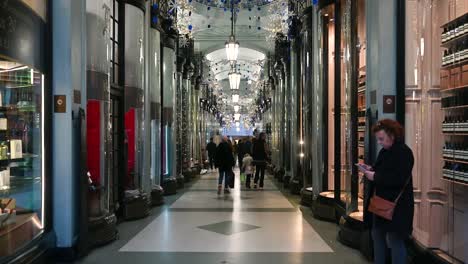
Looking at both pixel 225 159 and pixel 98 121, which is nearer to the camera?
pixel 98 121

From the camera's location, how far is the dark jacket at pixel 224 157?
12.2 m

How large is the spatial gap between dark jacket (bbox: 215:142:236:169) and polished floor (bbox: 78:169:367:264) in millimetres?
2018

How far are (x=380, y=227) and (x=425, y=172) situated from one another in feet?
4.55

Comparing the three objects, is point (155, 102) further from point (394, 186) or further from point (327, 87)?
point (394, 186)

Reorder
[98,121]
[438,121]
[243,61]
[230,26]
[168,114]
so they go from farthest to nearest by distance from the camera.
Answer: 1. [243,61]
2. [230,26]
3. [168,114]
4. [98,121]
5. [438,121]

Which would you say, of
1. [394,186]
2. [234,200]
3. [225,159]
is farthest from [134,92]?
[394,186]

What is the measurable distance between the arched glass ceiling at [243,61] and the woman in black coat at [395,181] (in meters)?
22.8

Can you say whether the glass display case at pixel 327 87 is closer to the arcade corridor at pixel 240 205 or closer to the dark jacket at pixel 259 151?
the arcade corridor at pixel 240 205

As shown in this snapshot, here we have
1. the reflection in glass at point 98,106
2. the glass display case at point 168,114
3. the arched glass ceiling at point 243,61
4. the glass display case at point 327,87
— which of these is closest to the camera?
the reflection in glass at point 98,106

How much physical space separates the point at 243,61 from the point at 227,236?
25406 mm

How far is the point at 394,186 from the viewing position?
378 centimetres

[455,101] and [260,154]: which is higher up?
[455,101]

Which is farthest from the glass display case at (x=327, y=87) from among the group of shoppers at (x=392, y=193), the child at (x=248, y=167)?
the child at (x=248, y=167)

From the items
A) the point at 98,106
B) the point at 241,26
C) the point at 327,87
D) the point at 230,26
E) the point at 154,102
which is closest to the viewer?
the point at 98,106
